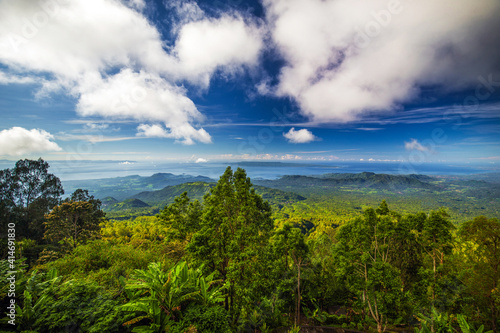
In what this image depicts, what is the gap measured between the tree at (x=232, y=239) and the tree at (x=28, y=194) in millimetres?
23531

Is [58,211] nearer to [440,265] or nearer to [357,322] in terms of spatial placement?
[357,322]

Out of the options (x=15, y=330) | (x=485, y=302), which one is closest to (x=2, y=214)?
(x=15, y=330)

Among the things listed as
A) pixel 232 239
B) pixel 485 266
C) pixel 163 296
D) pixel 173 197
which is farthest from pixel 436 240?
pixel 173 197

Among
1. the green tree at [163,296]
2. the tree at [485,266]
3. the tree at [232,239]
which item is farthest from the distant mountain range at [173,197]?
the tree at [485,266]

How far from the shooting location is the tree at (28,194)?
19828 mm

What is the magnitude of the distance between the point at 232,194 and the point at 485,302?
12877mm

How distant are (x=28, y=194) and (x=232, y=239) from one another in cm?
2856

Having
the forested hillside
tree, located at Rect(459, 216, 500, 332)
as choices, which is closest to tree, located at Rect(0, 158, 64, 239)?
the forested hillside

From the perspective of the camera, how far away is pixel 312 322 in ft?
40.8

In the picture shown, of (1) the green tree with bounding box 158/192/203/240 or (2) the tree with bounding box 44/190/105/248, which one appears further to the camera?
(2) the tree with bounding box 44/190/105/248

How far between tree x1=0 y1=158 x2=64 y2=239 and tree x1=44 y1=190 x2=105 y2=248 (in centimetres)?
624

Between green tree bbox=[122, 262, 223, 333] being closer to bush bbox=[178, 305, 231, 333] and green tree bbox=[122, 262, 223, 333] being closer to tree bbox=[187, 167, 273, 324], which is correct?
bush bbox=[178, 305, 231, 333]

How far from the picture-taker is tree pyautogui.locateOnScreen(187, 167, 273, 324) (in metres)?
8.26

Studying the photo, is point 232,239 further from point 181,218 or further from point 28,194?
point 28,194
